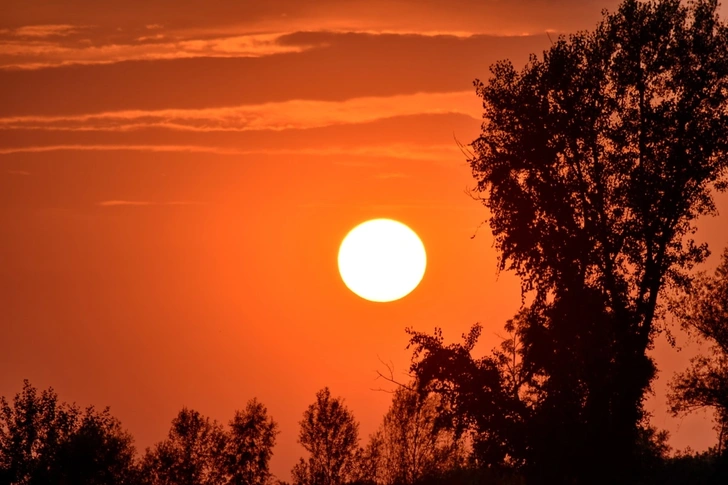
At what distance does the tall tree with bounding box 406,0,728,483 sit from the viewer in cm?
4675

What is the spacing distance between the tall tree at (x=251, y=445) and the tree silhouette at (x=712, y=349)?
72824mm

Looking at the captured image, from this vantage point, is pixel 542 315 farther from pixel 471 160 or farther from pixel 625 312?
pixel 471 160

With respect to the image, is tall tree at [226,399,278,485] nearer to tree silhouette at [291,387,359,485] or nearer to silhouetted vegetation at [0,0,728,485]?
tree silhouette at [291,387,359,485]

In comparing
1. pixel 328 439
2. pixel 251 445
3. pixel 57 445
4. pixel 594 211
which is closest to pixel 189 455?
pixel 251 445

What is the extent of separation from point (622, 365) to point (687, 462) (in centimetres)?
1634

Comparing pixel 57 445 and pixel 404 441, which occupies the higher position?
pixel 404 441

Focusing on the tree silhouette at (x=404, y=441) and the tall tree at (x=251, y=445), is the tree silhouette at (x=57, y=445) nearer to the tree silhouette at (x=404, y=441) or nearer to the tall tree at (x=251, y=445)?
the tall tree at (x=251, y=445)

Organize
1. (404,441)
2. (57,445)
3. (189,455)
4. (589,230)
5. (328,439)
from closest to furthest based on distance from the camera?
(589,230)
(57,445)
(404,441)
(328,439)
(189,455)

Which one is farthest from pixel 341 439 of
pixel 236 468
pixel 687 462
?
pixel 687 462

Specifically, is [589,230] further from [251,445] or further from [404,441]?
[251,445]

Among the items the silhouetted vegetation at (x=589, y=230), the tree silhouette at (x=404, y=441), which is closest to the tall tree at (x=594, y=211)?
the silhouetted vegetation at (x=589, y=230)

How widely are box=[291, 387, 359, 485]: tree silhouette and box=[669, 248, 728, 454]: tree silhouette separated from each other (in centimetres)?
5795

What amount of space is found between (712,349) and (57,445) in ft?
235

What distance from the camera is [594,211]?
159 feet
